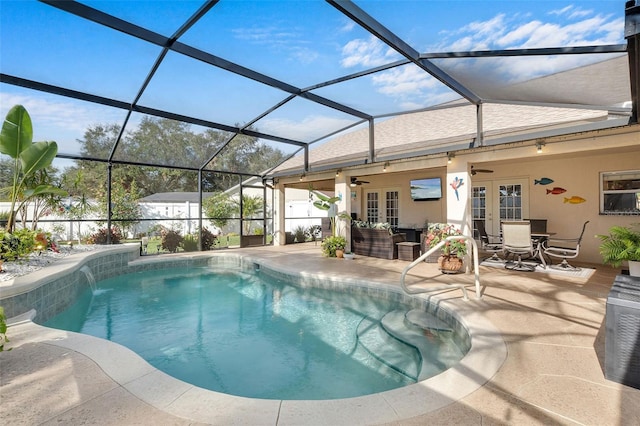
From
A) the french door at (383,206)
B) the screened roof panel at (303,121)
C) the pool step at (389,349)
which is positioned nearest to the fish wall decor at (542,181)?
the french door at (383,206)

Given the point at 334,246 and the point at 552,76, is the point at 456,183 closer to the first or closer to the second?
the point at 552,76

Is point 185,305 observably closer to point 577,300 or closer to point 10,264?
point 10,264

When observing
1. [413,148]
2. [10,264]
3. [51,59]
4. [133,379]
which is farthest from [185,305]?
[413,148]

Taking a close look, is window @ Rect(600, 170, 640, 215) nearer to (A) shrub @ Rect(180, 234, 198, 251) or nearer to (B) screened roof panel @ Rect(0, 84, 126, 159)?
(B) screened roof panel @ Rect(0, 84, 126, 159)

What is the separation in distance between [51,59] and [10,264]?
4.00m

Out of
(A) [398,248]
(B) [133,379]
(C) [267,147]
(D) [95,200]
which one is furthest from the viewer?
(D) [95,200]

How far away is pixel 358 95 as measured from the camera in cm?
745

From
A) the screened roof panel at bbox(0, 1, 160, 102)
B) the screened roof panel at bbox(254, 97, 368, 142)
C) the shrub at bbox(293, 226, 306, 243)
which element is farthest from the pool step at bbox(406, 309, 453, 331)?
the shrub at bbox(293, 226, 306, 243)

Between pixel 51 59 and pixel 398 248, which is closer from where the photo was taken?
pixel 51 59

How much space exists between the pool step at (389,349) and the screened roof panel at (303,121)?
5.82 meters

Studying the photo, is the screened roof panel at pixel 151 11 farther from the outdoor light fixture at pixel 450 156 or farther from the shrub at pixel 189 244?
the shrub at pixel 189 244

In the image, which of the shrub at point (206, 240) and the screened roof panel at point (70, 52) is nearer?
the screened roof panel at point (70, 52)

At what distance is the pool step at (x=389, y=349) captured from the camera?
3.76m

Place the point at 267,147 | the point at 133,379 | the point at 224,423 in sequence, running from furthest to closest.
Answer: the point at 267,147 < the point at 133,379 < the point at 224,423
